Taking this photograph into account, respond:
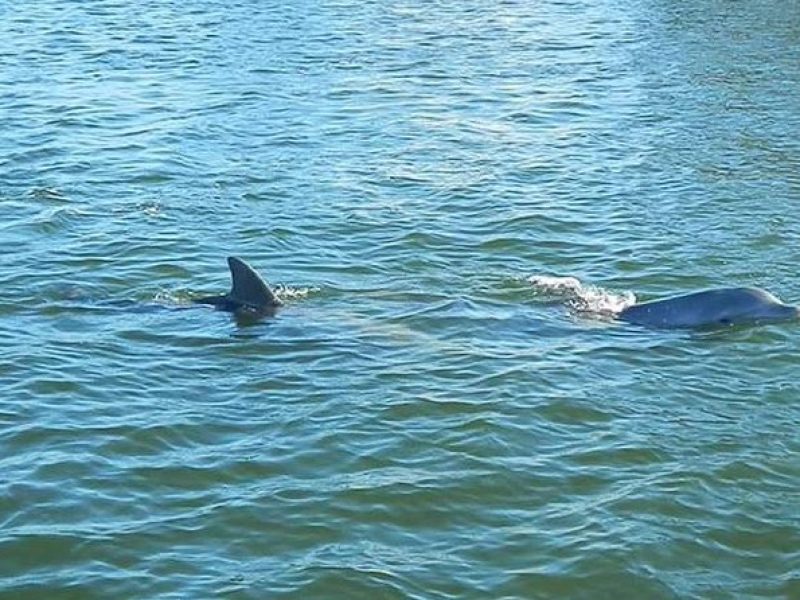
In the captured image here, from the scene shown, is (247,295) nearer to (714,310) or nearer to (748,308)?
(714,310)

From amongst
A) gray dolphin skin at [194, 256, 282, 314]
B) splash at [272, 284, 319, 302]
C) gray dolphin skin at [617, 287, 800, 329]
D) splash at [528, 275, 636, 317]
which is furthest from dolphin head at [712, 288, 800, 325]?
gray dolphin skin at [194, 256, 282, 314]

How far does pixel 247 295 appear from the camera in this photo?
57.0 feet

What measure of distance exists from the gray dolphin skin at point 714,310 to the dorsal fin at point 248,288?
4.09m

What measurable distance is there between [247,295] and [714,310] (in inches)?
209

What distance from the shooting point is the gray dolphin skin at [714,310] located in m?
16.9

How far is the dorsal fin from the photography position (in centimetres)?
1709

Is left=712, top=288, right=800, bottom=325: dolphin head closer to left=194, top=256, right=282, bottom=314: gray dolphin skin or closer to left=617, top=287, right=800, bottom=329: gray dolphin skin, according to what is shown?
left=617, top=287, right=800, bottom=329: gray dolphin skin

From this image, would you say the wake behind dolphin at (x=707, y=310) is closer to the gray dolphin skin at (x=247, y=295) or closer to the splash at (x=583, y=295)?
the splash at (x=583, y=295)

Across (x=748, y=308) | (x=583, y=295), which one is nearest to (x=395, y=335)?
(x=583, y=295)

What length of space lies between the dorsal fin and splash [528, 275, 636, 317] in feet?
11.1

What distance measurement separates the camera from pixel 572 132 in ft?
88.0

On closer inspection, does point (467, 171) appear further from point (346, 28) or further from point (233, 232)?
point (346, 28)

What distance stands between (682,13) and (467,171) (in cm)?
1698

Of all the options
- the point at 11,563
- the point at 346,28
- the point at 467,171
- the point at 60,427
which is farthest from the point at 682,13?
the point at 11,563
